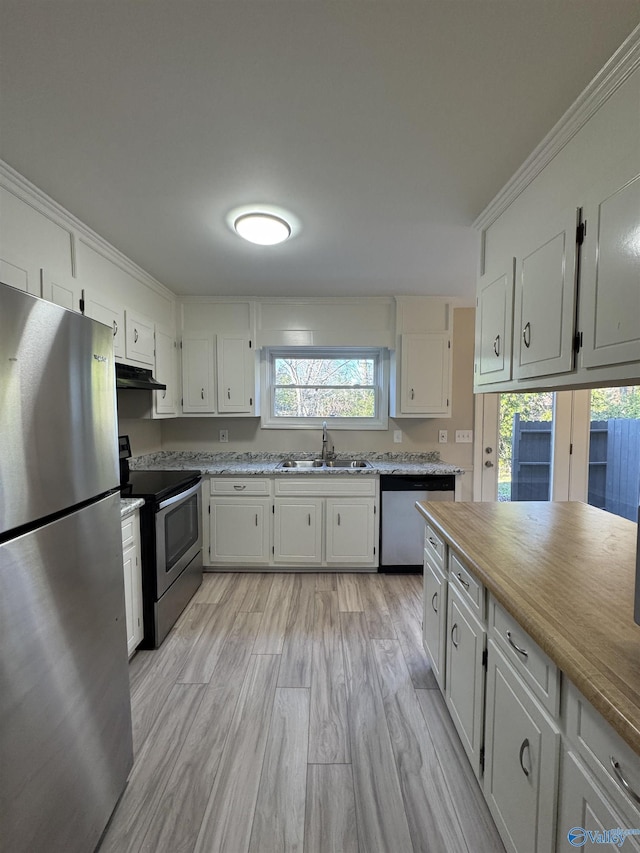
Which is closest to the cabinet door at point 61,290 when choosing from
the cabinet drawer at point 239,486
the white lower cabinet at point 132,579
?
the white lower cabinet at point 132,579

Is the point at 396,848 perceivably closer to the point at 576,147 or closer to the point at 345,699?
the point at 345,699

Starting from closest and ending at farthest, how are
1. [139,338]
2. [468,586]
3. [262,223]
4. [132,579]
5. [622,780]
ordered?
[622,780] → [468,586] → [262,223] → [132,579] → [139,338]

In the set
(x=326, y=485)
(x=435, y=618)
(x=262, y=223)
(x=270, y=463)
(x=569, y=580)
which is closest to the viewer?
(x=569, y=580)

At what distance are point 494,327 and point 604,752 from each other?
160 cm

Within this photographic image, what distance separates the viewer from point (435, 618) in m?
1.69

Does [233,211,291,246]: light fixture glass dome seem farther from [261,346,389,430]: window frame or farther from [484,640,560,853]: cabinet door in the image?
[484,640,560,853]: cabinet door

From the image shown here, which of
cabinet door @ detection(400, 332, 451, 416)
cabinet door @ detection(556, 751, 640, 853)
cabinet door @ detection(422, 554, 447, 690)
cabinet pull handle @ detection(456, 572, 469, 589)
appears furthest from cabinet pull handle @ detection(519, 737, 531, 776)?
cabinet door @ detection(400, 332, 451, 416)

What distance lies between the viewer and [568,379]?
1.24 m

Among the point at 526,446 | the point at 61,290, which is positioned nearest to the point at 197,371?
the point at 61,290

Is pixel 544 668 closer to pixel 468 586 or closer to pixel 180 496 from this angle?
pixel 468 586

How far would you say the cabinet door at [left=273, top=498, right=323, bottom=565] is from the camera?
291 centimetres

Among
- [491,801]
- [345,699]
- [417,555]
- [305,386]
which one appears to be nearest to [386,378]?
[305,386]

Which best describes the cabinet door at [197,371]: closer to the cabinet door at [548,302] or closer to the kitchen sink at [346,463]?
the kitchen sink at [346,463]

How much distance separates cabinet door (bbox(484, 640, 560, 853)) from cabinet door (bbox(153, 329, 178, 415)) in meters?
2.75
